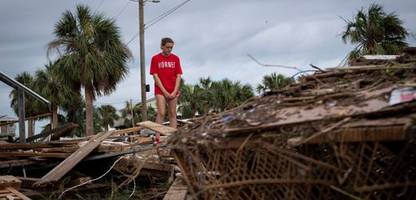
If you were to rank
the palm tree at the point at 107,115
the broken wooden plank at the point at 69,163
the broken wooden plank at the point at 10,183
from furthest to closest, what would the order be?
the palm tree at the point at 107,115 < the broken wooden plank at the point at 69,163 < the broken wooden plank at the point at 10,183

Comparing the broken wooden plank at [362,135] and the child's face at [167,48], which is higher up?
the child's face at [167,48]

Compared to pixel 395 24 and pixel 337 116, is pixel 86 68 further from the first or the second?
pixel 337 116

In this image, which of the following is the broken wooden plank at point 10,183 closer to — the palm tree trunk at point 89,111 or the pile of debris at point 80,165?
the pile of debris at point 80,165

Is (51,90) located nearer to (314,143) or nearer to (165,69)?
(165,69)

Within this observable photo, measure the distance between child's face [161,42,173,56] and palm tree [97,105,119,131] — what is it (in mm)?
50692

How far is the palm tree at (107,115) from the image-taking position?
58487mm

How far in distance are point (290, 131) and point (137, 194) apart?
4.16 m

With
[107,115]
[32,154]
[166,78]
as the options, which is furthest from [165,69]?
[107,115]

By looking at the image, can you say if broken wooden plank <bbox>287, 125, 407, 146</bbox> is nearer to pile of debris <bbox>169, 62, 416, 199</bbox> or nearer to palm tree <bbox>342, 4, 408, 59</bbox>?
pile of debris <bbox>169, 62, 416, 199</bbox>

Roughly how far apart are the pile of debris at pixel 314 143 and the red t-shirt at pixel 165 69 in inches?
180

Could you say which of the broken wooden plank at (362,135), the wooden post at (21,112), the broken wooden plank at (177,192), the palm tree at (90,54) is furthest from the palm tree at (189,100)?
the broken wooden plank at (362,135)

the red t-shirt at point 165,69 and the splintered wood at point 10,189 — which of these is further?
the red t-shirt at point 165,69

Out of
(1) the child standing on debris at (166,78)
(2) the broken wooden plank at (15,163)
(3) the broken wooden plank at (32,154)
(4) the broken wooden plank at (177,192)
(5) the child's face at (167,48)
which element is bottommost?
(4) the broken wooden plank at (177,192)

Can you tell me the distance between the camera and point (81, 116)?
4412 centimetres
